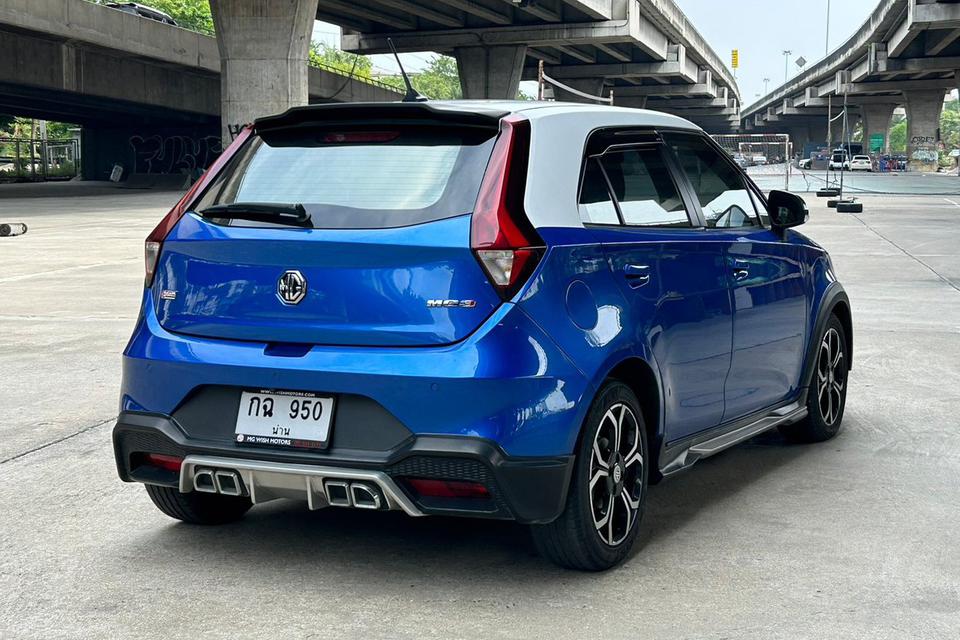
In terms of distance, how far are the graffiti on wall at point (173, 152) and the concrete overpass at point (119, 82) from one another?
49mm

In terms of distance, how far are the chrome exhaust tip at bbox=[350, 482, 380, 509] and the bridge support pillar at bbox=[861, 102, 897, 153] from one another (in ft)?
400

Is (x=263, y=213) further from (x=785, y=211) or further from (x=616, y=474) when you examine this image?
(x=785, y=211)

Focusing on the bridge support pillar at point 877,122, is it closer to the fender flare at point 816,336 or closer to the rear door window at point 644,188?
the fender flare at point 816,336

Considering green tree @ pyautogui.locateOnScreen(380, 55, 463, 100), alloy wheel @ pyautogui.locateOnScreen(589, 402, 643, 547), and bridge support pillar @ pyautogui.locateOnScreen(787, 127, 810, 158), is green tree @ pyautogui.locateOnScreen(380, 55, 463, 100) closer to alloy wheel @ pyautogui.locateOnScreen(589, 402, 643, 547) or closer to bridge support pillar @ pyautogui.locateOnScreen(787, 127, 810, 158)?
bridge support pillar @ pyautogui.locateOnScreen(787, 127, 810, 158)

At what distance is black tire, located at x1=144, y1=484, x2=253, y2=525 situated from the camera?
4.96m

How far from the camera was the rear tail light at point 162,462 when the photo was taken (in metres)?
4.53

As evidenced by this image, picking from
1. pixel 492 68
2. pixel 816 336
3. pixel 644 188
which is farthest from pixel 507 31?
pixel 644 188

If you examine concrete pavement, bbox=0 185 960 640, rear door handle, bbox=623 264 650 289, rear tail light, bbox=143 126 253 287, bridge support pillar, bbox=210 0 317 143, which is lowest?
concrete pavement, bbox=0 185 960 640

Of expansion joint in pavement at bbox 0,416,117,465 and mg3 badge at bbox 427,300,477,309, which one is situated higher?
mg3 badge at bbox 427,300,477,309

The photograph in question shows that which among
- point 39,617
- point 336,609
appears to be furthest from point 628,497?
point 39,617

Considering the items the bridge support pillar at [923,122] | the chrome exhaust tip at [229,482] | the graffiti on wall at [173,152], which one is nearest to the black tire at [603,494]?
the chrome exhaust tip at [229,482]

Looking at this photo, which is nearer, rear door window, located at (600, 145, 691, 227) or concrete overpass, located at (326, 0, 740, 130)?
rear door window, located at (600, 145, 691, 227)

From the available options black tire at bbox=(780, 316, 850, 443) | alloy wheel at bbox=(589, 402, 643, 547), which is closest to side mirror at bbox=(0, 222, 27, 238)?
black tire at bbox=(780, 316, 850, 443)

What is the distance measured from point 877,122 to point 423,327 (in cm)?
12580
